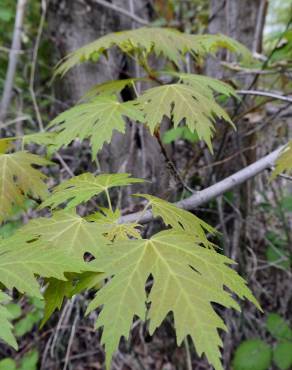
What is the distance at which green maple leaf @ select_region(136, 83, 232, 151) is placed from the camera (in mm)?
917

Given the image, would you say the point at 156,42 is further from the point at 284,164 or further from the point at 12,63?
the point at 12,63

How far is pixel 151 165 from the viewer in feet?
6.29

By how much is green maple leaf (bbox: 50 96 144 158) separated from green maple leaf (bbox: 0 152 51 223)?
0.32ft

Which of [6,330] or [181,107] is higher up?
[181,107]

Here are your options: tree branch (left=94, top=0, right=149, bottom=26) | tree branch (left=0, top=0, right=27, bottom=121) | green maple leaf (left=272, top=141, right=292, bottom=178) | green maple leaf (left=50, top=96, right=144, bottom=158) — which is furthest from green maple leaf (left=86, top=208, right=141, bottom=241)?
tree branch (left=94, top=0, right=149, bottom=26)

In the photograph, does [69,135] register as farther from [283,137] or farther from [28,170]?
[283,137]

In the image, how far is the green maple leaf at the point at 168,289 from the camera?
595 millimetres

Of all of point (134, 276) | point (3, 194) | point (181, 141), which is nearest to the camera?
point (134, 276)

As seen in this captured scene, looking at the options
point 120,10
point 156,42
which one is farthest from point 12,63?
point 156,42

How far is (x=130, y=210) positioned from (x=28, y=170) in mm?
501

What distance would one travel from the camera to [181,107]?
0.95m

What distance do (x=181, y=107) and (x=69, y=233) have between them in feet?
1.40

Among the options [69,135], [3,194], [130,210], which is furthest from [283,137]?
[3,194]

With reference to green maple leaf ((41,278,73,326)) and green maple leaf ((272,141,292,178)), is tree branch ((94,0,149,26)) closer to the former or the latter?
green maple leaf ((272,141,292,178))
